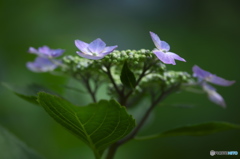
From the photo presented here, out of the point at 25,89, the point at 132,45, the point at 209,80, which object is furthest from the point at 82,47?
the point at 132,45

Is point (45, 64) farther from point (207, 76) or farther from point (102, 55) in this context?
point (207, 76)

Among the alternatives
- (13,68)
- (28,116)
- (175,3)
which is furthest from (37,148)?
(175,3)

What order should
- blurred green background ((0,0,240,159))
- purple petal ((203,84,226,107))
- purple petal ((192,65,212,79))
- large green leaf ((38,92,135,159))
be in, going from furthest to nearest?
blurred green background ((0,0,240,159)) → purple petal ((203,84,226,107)) → purple petal ((192,65,212,79)) → large green leaf ((38,92,135,159))

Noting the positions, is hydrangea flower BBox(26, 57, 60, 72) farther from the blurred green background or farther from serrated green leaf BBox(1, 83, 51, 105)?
the blurred green background

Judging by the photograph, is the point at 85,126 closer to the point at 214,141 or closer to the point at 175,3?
the point at 214,141

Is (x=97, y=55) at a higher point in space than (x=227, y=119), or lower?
higher

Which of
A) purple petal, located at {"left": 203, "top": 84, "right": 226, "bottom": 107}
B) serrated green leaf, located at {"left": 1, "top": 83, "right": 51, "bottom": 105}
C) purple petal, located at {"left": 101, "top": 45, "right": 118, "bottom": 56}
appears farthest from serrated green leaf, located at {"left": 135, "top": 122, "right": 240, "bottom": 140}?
serrated green leaf, located at {"left": 1, "top": 83, "right": 51, "bottom": 105}

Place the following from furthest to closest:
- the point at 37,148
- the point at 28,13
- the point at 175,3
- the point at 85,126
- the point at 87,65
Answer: the point at 175,3 < the point at 28,13 < the point at 37,148 < the point at 87,65 < the point at 85,126
